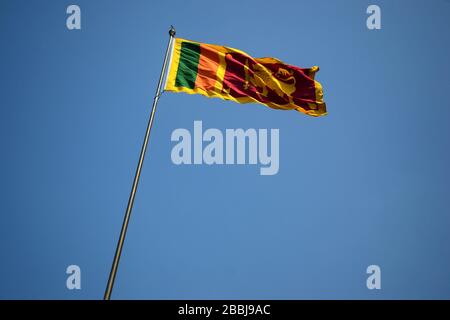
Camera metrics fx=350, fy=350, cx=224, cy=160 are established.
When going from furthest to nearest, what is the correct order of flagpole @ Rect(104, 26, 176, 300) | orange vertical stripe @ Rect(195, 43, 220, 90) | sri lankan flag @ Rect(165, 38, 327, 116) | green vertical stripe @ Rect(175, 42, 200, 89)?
orange vertical stripe @ Rect(195, 43, 220, 90), sri lankan flag @ Rect(165, 38, 327, 116), green vertical stripe @ Rect(175, 42, 200, 89), flagpole @ Rect(104, 26, 176, 300)

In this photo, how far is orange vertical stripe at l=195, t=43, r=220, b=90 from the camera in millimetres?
12522

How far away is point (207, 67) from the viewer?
1286cm

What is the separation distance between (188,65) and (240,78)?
81.2 inches

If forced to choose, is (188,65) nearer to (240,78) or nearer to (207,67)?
(207,67)

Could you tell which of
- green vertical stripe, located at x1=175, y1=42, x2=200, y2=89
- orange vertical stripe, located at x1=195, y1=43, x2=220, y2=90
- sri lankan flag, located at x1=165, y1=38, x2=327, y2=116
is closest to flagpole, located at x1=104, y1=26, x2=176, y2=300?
green vertical stripe, located at x1=175, y1=42, x2=200, y2=89

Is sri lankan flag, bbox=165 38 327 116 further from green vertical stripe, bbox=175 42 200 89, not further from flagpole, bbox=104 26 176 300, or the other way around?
flagpole, bbox=104 26 176 300

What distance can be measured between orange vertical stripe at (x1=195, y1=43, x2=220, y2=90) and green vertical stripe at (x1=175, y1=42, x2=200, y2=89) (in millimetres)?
161

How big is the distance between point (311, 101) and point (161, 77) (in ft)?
20.5

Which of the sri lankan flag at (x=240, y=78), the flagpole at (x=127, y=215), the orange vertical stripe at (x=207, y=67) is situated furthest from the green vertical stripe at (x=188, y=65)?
the flagpole at (x=127, y=215)

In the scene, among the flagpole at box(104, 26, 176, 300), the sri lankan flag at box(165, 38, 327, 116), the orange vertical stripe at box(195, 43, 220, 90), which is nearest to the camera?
the flagpole at box(104, 26, 176, 300)

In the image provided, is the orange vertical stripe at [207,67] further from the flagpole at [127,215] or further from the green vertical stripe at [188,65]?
the flagpole at [127,215]
